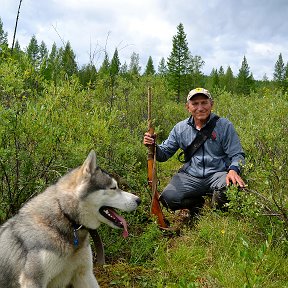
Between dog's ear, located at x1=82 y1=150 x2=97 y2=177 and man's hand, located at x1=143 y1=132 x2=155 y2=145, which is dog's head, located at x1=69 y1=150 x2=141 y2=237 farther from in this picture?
man's hand, located at x1=143 y1=132 x2=155 y2=145

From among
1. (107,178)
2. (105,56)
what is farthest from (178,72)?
(107,178)

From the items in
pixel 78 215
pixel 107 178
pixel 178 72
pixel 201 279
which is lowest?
pixel 201 279

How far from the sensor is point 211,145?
5.19m

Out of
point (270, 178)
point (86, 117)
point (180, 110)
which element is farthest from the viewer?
point (180, 110)

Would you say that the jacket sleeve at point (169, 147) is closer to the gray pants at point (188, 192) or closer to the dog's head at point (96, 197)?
the gray pants at point (188, 192)

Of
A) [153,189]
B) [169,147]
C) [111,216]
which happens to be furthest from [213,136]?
[111,216]

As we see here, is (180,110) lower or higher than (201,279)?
higher

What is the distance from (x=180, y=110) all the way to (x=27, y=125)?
405 inches

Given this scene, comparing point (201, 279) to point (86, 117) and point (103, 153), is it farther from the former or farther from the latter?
point (86, 117)

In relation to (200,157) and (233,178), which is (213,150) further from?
(233,178)

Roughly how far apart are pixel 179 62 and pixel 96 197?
36799 millimetres

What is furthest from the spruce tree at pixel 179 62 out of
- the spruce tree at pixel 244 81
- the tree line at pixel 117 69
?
the spruce tree at pixel 244 81

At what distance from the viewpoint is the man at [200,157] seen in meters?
5.08

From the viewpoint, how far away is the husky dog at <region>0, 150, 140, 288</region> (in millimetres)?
2846
